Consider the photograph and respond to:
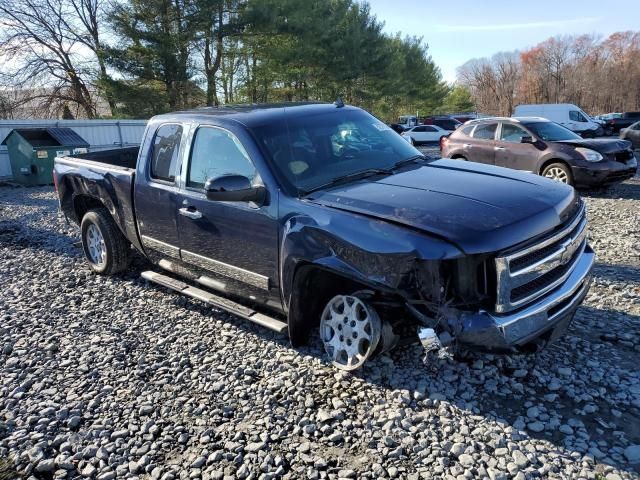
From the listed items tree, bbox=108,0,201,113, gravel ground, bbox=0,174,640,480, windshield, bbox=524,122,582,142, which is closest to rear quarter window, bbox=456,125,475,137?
windshield, bbox=524,122,582,142

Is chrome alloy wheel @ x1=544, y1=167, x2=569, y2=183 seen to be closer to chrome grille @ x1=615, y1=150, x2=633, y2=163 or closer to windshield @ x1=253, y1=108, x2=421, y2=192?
chrome grille @ x1=615, y1=150, x2=633, y2=163

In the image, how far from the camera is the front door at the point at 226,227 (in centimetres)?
371

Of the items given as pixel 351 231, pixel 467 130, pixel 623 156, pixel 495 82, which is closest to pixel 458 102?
pixel 495 82

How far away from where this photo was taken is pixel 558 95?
73.0 m

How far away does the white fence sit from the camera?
16.8 metres

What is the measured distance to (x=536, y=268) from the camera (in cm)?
294

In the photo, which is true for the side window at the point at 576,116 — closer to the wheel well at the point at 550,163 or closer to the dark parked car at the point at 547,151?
the dark parked car at the point at 547,151

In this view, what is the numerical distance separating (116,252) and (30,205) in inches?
310

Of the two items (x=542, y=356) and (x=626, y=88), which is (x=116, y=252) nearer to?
(x=542, y=356)

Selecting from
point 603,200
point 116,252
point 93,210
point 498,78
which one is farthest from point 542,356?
point 498,78

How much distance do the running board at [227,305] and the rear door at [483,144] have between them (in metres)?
8.46

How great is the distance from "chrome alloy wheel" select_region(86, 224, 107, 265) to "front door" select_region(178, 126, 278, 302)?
1.93 m

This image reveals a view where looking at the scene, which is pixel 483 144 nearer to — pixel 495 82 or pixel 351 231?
pixel 351 231

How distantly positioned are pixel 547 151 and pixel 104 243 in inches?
341
